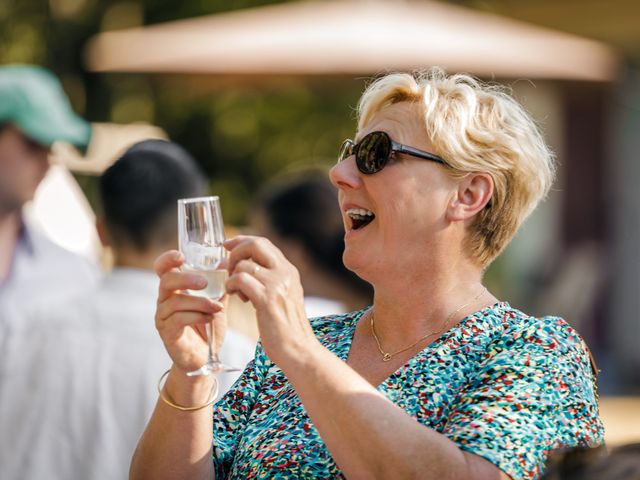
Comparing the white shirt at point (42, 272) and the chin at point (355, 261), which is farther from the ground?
the white shirt at point (42, 272)

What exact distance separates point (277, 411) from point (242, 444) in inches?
4.6

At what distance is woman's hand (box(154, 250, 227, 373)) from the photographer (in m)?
2.30

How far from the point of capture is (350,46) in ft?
27.2

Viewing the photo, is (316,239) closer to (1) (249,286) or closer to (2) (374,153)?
(2) (374,153)

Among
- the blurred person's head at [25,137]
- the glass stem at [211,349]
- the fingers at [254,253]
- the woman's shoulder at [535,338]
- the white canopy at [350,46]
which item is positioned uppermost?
the white canopy at [350,46]

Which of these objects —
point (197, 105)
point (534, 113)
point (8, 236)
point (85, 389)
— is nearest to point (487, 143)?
point (85, 389)

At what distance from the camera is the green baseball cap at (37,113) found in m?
4.43

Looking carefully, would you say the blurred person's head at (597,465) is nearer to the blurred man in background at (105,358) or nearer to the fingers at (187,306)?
the fingers at (187,306)

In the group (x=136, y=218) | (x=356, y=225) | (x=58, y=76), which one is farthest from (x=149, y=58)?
(x=356, y=225)

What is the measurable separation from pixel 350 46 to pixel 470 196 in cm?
593

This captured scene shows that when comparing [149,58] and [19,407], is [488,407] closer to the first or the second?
[19,407]

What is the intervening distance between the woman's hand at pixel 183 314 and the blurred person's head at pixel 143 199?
1.22 metres

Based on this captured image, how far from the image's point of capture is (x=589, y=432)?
2.23 meters

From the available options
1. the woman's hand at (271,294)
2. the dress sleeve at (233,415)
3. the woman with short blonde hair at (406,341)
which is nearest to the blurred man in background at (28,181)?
the dress sleeve at (233,415)
